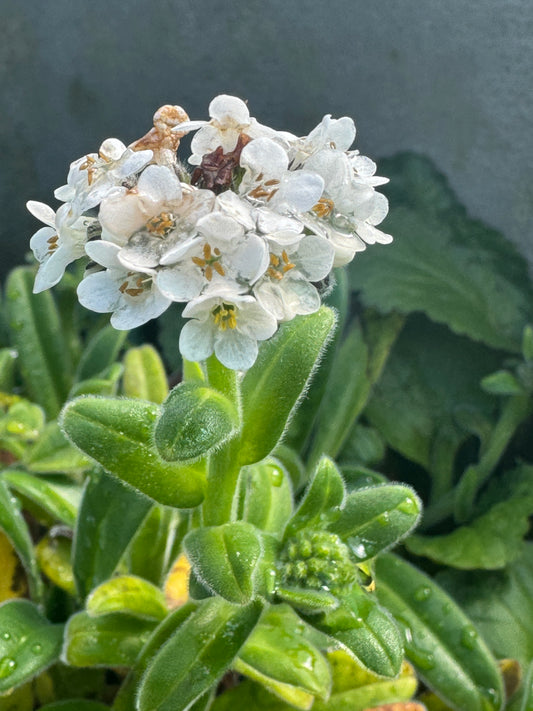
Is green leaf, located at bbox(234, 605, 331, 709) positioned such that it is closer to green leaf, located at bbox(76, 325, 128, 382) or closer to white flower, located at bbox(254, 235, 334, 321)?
white flower, located at bbox(254, 235, 334, 321)

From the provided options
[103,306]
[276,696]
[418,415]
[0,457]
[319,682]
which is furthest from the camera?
[418,415]

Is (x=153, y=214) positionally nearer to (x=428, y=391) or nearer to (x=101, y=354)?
(x=101, y=354)

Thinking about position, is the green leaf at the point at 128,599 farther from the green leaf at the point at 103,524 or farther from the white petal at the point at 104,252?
the white petal at the point at 104,252

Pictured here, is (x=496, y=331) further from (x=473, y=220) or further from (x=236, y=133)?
(x=236, y=133)

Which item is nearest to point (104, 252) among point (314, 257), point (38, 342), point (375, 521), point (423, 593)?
point (314, 257)

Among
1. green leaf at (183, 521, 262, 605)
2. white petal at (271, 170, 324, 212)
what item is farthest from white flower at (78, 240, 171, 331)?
green leaf at (183, 521, 262, 605)

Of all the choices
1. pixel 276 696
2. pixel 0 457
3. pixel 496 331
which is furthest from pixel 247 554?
pixel 496 331
